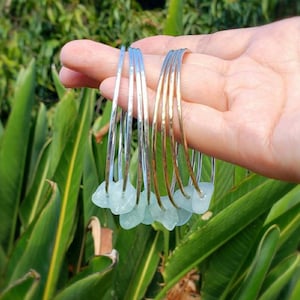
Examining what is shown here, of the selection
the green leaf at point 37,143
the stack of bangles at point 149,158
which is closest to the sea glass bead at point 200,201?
the stack of bangles at point 149,158

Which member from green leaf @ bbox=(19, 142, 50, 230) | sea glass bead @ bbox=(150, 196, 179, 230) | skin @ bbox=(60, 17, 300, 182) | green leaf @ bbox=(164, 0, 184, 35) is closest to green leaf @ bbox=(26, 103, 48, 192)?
green leaf @ bbox=(19, 142, 50, 230)

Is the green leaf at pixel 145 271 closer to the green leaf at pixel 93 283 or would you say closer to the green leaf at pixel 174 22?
the green leaf at pixel 93 283

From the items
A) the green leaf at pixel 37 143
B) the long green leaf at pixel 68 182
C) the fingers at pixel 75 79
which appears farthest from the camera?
the green leaf at pixel 37 143

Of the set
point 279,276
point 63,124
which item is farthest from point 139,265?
point 63,124

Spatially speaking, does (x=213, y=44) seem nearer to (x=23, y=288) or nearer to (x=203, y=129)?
(x=203, y=129)

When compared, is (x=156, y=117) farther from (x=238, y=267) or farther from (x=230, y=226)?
(x=238, y=267)

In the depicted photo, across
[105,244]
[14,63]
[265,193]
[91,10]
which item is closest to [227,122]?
[265,193]
